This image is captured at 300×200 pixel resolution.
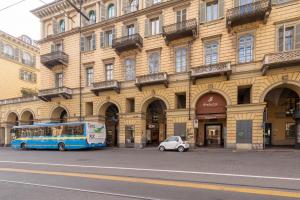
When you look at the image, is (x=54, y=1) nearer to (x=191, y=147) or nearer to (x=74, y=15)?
(x=74, y=15)

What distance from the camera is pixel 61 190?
21.5 feet

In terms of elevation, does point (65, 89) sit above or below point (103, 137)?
above

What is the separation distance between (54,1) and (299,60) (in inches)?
1172

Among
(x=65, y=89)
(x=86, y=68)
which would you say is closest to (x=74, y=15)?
(x=86, y=68)

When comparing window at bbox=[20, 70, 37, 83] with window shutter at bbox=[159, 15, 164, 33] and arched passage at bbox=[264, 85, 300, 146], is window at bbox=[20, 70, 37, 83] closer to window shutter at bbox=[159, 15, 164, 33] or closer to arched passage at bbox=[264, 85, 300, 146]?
window shutter at bbox=[159, 15, 164, 33]

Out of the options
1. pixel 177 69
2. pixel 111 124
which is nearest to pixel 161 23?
pixel 177 69

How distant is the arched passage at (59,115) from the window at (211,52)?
2058 centimetres

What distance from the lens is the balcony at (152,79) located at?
2260 centimetres

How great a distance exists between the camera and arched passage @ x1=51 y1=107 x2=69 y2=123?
101 ft

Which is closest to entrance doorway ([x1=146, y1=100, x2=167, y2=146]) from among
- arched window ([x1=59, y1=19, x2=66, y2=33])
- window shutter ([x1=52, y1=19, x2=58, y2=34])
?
arched window ([x1=59, y1=19, x2=66, y2=33])

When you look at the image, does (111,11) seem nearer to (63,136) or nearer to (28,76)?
(63,136)

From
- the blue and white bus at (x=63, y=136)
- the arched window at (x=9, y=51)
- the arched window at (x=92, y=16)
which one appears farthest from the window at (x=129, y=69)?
the arched window at (x=9, y=51)

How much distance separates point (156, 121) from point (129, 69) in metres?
7.67

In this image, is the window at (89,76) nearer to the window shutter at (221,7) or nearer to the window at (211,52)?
the window at (211,52)
